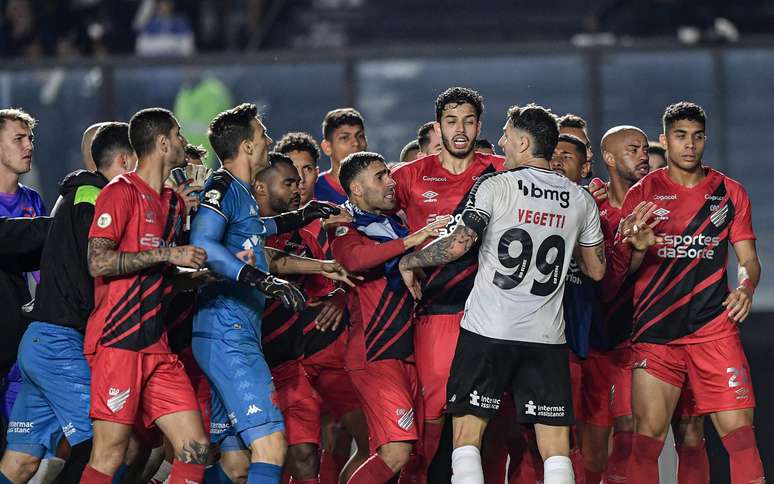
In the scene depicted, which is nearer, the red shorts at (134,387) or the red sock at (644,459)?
the red shorts at (134,387)

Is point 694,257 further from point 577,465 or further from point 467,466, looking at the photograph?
point 467,466

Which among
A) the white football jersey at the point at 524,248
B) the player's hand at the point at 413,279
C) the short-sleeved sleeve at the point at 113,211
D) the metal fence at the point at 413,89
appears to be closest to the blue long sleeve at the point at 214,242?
the short-sleeved sleeve at the point at 113,211

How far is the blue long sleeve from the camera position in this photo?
6613 mm

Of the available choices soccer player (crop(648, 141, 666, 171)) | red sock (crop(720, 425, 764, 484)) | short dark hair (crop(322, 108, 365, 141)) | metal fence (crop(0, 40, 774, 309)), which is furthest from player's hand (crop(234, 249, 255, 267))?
metal fence (crop(0, 40, 774, 309))

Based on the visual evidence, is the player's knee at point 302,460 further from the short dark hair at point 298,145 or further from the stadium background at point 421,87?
the stadium background at point 421,87

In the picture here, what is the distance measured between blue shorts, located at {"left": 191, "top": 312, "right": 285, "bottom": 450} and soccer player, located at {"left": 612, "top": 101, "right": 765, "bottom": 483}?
2.26 meters

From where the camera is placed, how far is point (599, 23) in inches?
610

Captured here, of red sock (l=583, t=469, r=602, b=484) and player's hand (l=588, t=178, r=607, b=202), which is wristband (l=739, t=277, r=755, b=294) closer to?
player's hand (l=588, t=178, r=607, b=202)

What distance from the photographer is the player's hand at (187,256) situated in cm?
635

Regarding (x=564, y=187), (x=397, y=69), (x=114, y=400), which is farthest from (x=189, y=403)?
(x=397, y=69)

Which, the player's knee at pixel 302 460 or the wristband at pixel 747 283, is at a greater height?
the wristband at pixel 747 283

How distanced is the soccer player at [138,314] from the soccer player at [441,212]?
1481mm

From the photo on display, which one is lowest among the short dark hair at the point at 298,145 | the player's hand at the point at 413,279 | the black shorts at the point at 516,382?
the black shorts at the point at 516,382

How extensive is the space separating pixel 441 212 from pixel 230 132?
140 centimetres
